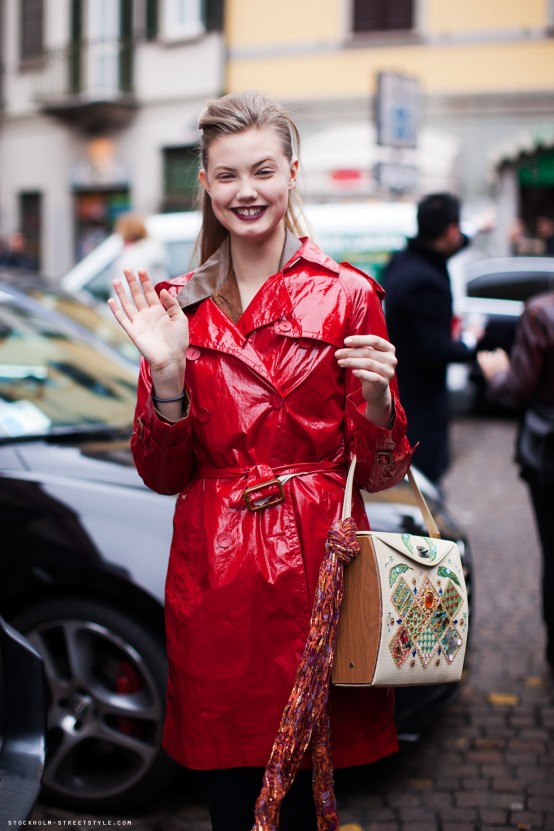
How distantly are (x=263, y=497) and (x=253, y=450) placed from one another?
12cm

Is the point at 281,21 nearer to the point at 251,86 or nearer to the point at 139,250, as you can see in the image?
the point at 251,86

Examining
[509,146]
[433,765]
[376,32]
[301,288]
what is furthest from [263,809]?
[376,32]

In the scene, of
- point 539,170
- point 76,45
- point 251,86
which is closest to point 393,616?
point 539,170

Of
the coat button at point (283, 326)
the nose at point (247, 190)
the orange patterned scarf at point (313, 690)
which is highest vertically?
the nose at point (247, 190)

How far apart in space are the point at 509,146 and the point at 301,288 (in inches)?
657

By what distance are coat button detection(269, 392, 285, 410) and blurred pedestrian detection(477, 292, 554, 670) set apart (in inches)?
85.0

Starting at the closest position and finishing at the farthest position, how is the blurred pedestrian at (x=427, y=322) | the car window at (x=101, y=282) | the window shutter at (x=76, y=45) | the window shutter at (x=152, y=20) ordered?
the blurred pedestrian at (x=427, y=322) → the car window at (x=101, y=282) → the window shutter at (x=152, y=20) → the window shutter at (x=76, y=45)

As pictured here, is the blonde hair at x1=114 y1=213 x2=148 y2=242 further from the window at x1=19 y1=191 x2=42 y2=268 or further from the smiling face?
the window at x1=19 y1=191 x2=42 y2=268

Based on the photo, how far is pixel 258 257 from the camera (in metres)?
2.53

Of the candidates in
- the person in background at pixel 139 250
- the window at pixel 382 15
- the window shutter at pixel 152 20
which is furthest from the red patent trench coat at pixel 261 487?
the window shutter at pixel 152 20

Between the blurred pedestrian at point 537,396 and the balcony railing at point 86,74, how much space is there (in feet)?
60.8

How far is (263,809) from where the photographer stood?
2242mm

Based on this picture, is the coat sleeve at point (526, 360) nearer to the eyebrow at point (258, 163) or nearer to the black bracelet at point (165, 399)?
the eyebrow at point (258, 163)

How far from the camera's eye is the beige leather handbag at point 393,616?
227cm
